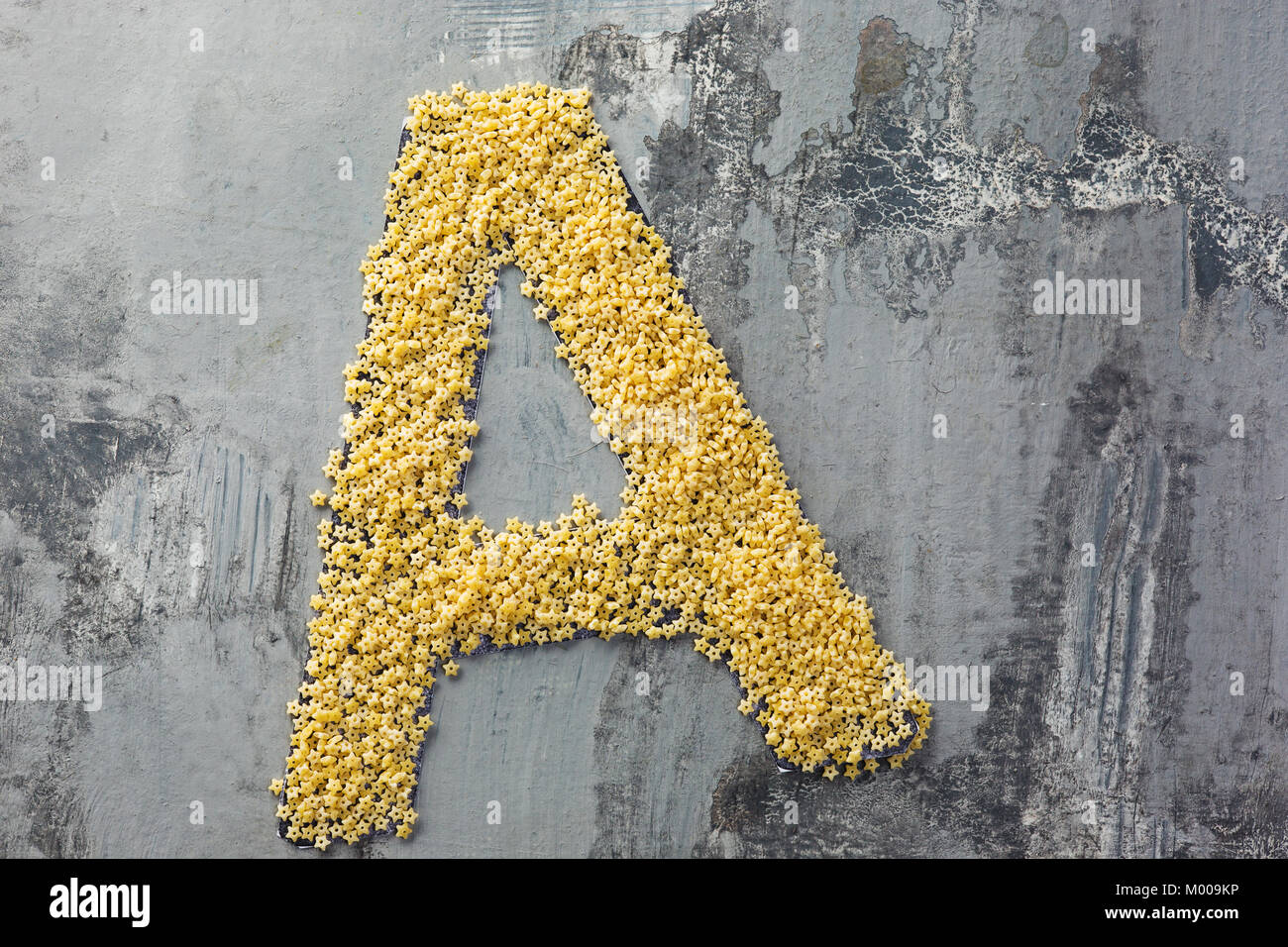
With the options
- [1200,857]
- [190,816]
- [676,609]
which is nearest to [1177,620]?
[1200,857]

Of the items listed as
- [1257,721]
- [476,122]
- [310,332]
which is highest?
[476,122]

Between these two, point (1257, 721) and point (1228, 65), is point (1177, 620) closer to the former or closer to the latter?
point (1257, 721)

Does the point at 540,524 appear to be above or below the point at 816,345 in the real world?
below

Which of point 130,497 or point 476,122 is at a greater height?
point 476,122
